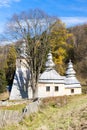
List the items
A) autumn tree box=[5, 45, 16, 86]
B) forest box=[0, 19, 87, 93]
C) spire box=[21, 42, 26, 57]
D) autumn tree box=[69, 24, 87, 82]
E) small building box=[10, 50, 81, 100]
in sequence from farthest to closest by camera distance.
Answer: autumn tree box=[69, 24, 87, 82] < autumn tree box=[5, 45, 16, 86] < forest box=[0, 19, 87, 93] < spire box=[21, 42, 26, 57] < small building box=[10, 50, 81, 100]

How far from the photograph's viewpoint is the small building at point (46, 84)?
4431 cm

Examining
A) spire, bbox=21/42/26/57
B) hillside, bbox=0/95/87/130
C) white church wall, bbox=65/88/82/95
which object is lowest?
white church wall, bbox=65/88/82/95

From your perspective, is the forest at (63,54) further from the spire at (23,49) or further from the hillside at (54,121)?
the hillside at (54,121)

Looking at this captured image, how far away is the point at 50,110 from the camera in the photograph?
80.5 ft

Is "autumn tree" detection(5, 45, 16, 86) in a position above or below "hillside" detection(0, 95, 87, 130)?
below

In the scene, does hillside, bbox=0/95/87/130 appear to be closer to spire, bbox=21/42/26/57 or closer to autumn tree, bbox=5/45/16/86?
spire, bbox=21/42/26/57

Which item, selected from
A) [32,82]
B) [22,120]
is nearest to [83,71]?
[32,82]

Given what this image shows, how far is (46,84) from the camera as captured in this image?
44.3 meters

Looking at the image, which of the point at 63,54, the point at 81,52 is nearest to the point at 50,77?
the point at 63,54

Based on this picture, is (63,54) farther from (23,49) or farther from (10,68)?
(23,49)

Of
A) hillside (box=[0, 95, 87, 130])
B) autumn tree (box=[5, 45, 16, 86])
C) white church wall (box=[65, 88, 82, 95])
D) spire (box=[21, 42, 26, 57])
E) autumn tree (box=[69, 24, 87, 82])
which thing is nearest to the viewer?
hillside (box=[0, 95, 87, 130])

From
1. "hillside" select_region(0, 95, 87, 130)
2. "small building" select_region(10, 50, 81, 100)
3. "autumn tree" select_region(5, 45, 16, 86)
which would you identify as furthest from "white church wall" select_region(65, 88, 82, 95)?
"hillside" select_region(0, 95, 87, 130)

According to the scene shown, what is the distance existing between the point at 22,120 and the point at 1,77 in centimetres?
3363

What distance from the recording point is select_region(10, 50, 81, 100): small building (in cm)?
4431
